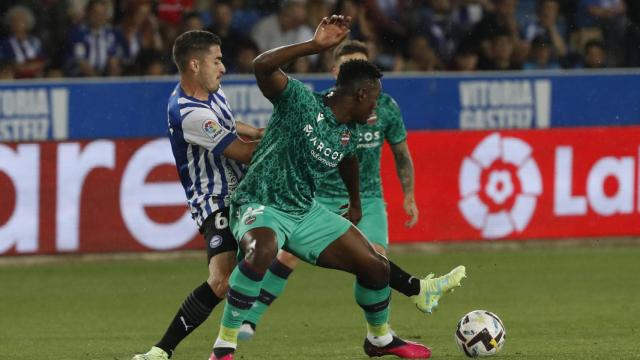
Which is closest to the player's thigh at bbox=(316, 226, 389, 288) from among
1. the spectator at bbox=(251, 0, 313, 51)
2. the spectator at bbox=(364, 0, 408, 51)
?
the spectator at bbox=(251, 0, 313, 51)

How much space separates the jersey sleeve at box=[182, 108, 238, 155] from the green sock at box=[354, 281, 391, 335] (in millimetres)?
1160

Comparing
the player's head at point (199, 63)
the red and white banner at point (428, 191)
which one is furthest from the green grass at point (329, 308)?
the player's head at point (199, 63)

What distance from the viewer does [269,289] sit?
937 cm

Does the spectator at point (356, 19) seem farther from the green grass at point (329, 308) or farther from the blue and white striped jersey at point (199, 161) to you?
the blue and white striped jersey at point (199, 161)

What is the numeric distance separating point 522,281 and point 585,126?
9.04 ft

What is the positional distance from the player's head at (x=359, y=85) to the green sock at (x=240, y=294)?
41.9 inches

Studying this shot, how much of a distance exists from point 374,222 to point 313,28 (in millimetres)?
6903

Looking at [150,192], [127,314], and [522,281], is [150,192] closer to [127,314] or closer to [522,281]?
[127,314]

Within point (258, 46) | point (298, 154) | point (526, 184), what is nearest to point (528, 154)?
point (526, 184)

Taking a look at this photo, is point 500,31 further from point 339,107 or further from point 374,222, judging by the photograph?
point 339,107

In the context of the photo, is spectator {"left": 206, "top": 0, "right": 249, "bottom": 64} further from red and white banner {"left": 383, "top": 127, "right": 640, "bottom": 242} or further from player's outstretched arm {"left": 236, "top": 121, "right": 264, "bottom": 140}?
player's outstretched arm {"left": 236, "top": 121, "right": 264, "bottom": 140}

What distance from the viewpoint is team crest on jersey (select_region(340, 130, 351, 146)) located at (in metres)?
7.87

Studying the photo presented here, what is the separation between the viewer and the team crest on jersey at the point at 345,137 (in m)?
7.87

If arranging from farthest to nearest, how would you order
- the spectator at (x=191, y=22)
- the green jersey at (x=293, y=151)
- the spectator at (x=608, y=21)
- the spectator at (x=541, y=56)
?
the spectator at (x=608, y=21)
the spectator at (x=541, y=56)
the spectator at (x=191, y=22)
the green jersey at (x=293, y=151)
